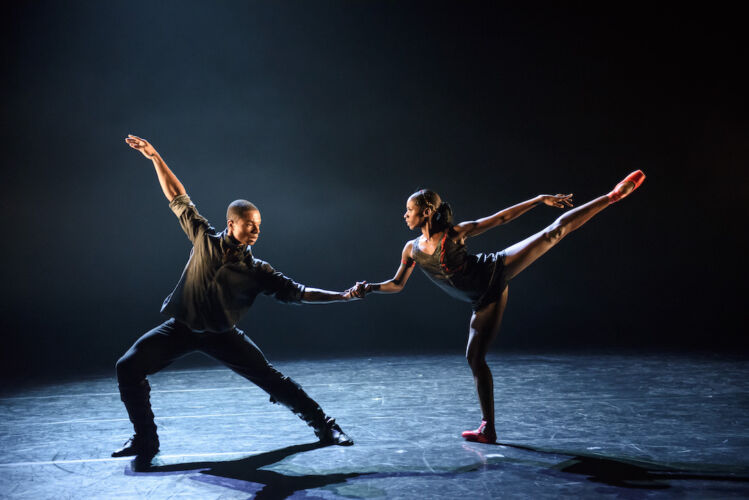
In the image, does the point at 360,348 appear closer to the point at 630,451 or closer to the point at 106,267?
the point at 106,267

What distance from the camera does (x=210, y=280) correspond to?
9.71ft

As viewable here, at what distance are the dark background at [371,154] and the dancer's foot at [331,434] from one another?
3.71 m

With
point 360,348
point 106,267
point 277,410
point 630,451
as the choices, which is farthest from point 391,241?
point 630,451

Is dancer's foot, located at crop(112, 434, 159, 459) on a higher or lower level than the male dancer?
lower

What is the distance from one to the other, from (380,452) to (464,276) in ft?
3.18

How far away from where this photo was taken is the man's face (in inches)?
115

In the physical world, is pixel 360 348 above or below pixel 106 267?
below

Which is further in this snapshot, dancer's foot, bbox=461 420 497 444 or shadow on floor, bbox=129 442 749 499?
dancer's foot, bbox=461 420 497 444

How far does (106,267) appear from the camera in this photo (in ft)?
24.3

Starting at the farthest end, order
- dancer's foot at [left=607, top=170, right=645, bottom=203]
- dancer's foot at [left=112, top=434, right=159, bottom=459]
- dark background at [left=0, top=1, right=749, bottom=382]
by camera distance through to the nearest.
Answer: dark background at [left=0, top=1, right=749, bottom=382], dancer's foot at [left=607, top=170, right=645, bottom=203], dancer's foot at [left=112, top=434, right=159, bottom=459]

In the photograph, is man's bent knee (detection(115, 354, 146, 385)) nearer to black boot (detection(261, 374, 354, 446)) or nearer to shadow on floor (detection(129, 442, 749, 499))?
shadow on floor (detection(129, 442, 749, 499))

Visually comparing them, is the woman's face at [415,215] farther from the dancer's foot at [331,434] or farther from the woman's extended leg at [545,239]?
the dancer's foot at [331,434]

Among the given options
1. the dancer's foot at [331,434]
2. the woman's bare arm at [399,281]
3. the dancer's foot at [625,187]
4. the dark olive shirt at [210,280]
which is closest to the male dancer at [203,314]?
the dark olive shirt at [210,280]

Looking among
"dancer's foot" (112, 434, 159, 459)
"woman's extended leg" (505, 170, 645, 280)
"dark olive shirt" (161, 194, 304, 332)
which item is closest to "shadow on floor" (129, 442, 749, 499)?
"dancer's foot" (112, 434, 159, 459)
